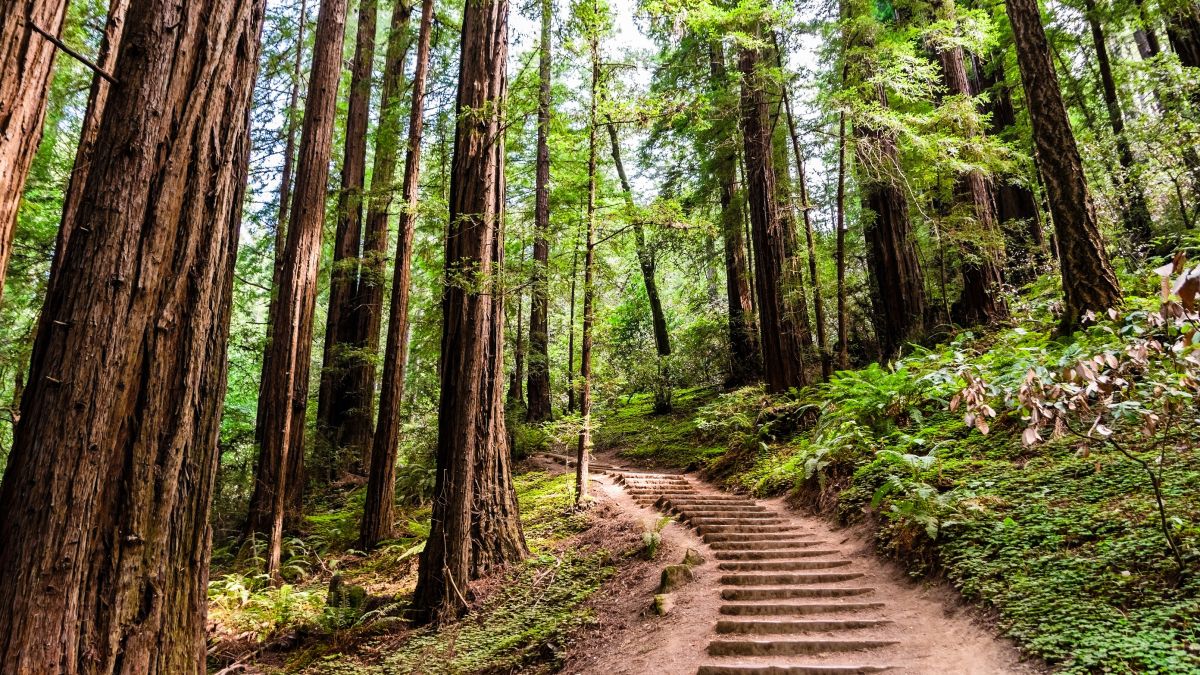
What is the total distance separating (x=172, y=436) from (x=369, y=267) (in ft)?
26.6

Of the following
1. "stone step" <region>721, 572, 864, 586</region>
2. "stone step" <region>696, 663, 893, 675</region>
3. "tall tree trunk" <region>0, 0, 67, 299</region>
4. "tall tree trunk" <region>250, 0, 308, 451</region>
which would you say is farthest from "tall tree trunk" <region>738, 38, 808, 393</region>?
"tall tree trunk" <region>0, 0, 67, 299</region>

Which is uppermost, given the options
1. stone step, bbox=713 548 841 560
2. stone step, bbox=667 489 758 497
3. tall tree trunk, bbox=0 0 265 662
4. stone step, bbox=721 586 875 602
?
tall tree trunk, bbox=0 0 265 662

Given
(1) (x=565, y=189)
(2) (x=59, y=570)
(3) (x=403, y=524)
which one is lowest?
(3) (x=403, y=524)

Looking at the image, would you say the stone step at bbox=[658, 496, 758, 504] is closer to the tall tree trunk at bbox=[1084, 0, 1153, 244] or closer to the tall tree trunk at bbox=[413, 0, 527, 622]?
the tall tree trunk at bbox=[413, 0, 527, 622]

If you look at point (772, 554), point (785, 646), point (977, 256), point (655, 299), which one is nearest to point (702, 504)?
point (772, 554)

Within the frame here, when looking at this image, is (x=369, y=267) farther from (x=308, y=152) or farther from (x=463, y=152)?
(x=463, y=152)

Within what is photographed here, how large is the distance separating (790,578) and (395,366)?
20.3 feet

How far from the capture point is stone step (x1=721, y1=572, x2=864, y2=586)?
16.1 ft

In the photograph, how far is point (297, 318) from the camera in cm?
790

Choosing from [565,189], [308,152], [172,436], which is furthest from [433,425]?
[172,436]

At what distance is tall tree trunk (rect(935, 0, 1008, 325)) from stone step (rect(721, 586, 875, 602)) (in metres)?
7.03

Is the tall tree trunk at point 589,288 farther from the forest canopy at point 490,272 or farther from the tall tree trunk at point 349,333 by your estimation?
the tall tree trunk at point 349,333

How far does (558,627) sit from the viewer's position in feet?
17.7

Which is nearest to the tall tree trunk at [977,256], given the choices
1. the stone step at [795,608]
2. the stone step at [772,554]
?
the stone step at [772,554]
